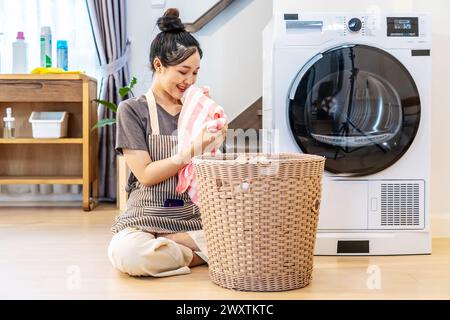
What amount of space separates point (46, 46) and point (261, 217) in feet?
7.60

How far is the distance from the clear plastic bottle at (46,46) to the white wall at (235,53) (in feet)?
1.81

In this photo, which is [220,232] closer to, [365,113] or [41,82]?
[365,113]

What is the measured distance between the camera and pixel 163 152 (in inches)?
78.7

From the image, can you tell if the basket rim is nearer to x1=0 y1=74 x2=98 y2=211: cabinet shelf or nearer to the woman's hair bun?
the woman's hair bun

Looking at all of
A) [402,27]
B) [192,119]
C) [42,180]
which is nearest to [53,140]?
[42,180]

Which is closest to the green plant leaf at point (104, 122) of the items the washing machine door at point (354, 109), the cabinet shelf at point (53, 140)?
the cabinet shelf at point (53, 140)

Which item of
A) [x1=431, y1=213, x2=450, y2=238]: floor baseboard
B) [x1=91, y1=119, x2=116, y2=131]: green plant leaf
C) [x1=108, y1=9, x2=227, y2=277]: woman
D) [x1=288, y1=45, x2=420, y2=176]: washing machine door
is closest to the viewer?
[x1=108, y1=9, x2=227, y2=277]: woman

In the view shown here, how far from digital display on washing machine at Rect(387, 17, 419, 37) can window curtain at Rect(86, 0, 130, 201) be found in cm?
186

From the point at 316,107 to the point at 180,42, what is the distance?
1.82 ft

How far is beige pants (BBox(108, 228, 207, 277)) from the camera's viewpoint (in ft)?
5.99

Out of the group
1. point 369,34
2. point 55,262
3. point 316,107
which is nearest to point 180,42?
point 316,107

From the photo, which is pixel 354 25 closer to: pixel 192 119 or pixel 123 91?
pixel 192 119

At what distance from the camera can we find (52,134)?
337 centimetres

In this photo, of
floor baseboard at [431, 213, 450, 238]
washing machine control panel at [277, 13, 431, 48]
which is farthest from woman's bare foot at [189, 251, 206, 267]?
floor baseboard at [431, 213, 450, 238]
